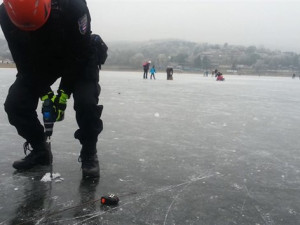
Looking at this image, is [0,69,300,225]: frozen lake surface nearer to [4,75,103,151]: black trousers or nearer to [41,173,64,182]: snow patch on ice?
[41,173,64,182]: snow patch on ice

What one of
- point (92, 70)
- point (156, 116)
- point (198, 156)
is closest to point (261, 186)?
point (198, 156)

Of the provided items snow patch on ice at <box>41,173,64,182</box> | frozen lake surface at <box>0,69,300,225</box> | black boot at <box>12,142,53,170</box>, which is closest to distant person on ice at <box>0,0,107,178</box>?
black boot at <box>12,142,53,170</box>

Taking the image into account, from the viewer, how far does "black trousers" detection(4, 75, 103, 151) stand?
3041mm

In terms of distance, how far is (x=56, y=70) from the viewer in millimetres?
3064

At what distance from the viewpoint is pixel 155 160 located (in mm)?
3559

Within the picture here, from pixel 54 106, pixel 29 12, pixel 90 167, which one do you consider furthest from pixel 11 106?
pixel 29 12

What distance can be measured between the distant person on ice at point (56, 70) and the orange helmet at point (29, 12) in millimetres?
22

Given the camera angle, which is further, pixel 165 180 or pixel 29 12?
pixel 165 180

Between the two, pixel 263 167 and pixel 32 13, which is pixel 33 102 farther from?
pixel 263 167

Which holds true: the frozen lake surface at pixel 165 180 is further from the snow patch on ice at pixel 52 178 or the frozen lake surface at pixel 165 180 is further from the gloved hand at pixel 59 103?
the gloved hand at pixel 59 103

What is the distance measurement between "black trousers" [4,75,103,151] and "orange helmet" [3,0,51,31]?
734mm

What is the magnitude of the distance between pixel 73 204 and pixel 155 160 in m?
1.34

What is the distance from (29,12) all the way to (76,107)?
3.08 feet

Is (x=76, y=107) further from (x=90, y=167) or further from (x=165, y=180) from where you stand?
(x=165, y=180)
